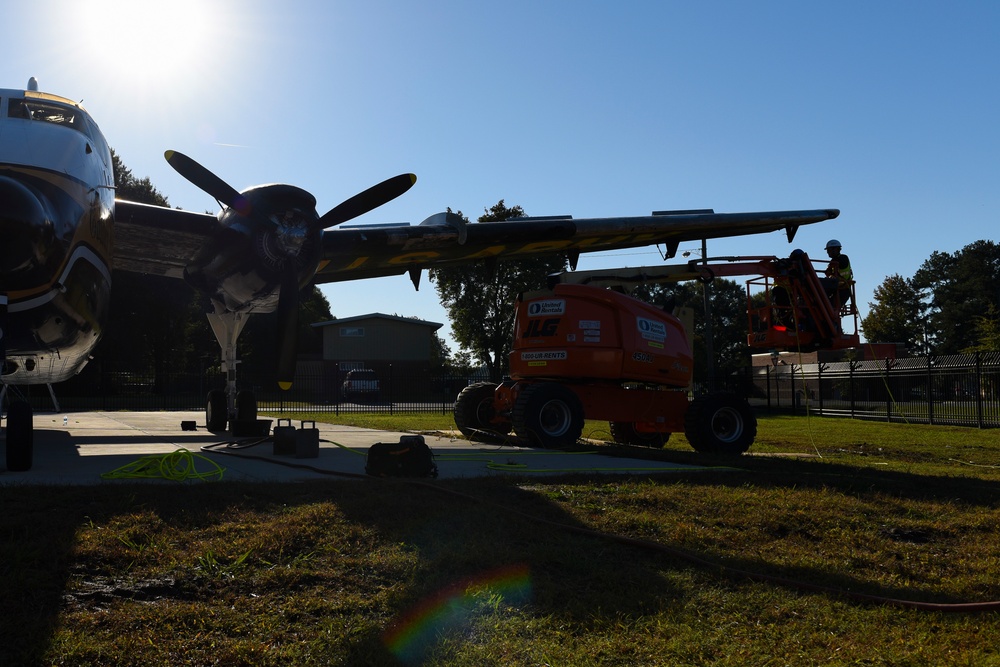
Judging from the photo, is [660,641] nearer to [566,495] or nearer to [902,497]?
[566,495]

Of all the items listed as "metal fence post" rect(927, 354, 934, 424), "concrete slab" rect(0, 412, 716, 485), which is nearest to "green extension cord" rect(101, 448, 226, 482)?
"concrete slab" rect(0, 412, 716, 485)

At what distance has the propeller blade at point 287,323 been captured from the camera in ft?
37.6

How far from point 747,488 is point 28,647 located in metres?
6.74

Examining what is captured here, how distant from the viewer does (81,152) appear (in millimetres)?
10242

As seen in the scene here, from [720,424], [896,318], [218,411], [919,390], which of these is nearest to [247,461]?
[218,411]

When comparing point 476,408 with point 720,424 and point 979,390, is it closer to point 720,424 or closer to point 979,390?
point 720,424

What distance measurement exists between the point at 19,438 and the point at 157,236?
5950 mm

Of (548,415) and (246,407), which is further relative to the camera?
(246,407)

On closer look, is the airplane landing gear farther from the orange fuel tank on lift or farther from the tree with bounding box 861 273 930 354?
the tree with bounding box 861 273 930 354

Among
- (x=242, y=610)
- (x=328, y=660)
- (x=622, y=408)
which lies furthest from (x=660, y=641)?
(x=622, y=408)

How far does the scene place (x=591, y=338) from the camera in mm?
12391

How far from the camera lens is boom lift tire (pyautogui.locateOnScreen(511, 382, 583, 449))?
1185cm

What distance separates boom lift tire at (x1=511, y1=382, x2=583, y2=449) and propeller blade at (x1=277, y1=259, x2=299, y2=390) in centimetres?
344

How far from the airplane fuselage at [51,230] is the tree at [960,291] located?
8288 cm
